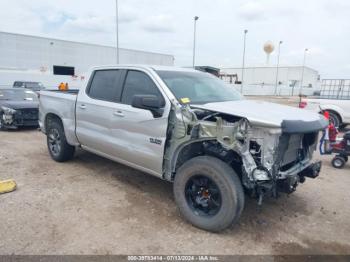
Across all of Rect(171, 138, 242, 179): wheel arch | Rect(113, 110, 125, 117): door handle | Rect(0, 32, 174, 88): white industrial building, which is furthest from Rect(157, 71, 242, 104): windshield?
Rect(0, 32, 174, 88): white industrial building

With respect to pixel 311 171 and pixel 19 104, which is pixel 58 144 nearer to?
pixel 311 171

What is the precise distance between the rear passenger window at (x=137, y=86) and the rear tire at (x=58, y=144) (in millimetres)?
1945

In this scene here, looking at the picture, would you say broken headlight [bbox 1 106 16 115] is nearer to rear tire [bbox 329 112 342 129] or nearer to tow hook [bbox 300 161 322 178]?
tow hook [bbox 300 161 322 178]

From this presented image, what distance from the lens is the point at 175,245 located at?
10.3 ft

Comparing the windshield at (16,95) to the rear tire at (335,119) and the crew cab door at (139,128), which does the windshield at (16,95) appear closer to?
the crew cab door at (139,128)

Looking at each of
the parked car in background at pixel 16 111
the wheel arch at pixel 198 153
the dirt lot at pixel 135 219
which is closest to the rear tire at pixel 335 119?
the dirt lot at pixel 135 219

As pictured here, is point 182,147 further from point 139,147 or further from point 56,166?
point 56,166

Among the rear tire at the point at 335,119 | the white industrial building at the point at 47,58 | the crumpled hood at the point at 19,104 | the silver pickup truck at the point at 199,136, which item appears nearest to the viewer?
the silver pickup truck at the point at 199,136

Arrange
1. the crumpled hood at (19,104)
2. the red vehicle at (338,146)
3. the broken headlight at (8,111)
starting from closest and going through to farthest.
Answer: the red vehicle at (338,146), the broken headlight at (8,111), the crumpled hood at (19,104)

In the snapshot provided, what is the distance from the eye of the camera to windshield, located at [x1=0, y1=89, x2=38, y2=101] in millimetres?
10039

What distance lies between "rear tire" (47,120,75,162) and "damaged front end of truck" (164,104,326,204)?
8.83ft

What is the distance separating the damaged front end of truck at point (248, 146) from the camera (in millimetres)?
3102

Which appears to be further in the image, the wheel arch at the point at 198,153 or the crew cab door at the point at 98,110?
the crew cab door at the point at 98,110

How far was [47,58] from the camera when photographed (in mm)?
37438
